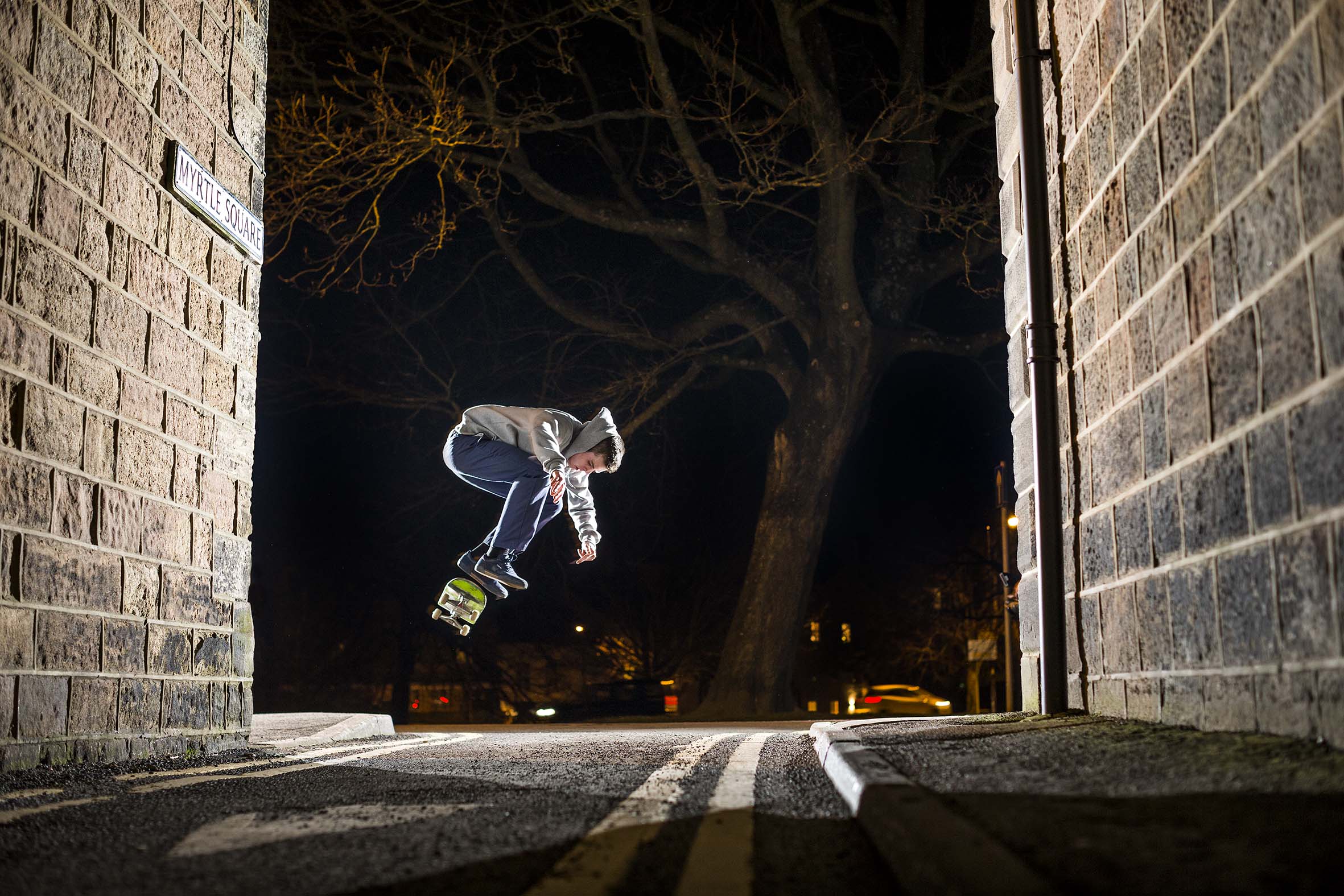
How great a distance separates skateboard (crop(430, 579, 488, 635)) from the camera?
11102 millimetres

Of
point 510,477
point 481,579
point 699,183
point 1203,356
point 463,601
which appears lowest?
point 463,601

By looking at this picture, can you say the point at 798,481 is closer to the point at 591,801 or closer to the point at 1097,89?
the point at 1097,89

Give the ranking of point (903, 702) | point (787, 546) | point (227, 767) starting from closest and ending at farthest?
point (227, 767) < point (787, 546) < point (903, 702)

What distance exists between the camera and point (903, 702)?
3653cm

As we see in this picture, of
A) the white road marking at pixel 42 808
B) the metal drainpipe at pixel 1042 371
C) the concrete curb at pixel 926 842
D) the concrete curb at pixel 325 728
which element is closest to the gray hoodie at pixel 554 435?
the concrete curb at pixel 325 728

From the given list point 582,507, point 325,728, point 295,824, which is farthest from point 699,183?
point 295,824

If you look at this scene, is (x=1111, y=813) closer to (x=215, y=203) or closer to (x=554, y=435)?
(x=215, y=203)

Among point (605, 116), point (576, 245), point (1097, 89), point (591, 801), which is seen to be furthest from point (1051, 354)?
point (576, 245)

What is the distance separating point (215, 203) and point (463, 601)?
180 inches

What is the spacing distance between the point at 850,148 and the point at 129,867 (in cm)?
1568

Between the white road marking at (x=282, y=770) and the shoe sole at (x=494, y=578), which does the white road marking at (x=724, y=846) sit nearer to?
the white road marking at (x=282, y=770)

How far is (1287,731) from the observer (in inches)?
150

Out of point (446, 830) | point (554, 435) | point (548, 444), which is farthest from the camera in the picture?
point (554, 435)

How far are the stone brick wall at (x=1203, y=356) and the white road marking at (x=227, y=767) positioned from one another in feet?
13.9
